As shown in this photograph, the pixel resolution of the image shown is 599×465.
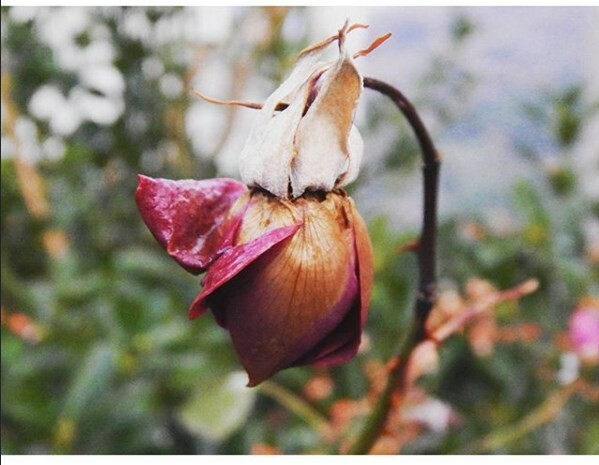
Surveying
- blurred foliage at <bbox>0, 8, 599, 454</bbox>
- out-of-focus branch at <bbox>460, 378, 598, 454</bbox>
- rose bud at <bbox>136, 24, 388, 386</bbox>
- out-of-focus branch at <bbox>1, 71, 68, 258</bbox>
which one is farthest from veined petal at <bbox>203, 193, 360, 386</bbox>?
out-of-focus branch at <bbox>1, 71, 68, 258</bbox>

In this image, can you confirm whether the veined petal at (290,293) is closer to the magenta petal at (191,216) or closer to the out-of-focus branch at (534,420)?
the magenta petal at (191,216)

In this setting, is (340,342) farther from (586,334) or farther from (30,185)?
(30,185)

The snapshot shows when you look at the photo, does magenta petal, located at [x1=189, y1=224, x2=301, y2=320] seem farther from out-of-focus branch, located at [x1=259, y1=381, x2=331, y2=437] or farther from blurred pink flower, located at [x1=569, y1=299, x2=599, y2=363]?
blurred pink flower, located at [x1=569, y1=299, x2=599, y2=363]

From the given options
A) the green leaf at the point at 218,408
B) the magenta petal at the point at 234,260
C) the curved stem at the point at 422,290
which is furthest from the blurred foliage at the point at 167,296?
the magenta petal at the point at 234,260

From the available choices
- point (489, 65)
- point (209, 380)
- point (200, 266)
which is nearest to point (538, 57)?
point (489, 65)

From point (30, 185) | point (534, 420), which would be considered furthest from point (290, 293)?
point (30, 185)

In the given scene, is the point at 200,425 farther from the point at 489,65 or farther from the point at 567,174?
the point at 489,65
